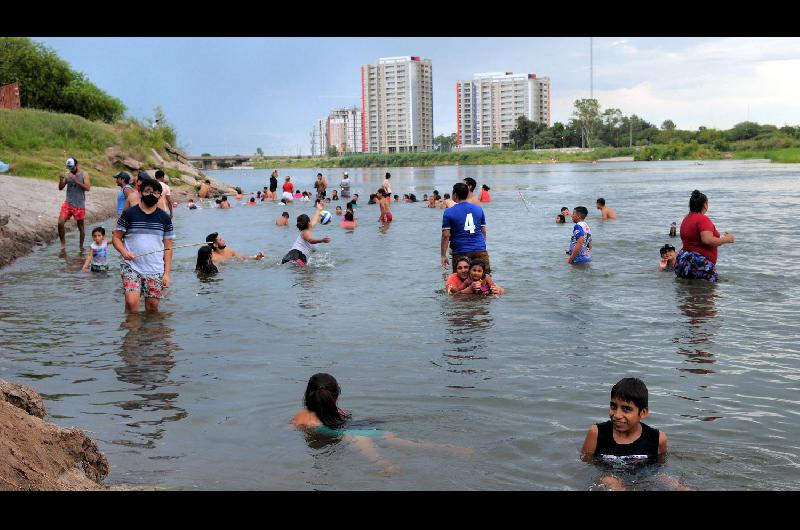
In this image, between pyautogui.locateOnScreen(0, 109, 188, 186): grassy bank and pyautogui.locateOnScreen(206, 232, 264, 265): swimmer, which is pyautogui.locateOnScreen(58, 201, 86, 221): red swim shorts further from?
pyautogui.locateOnScreen(0, 109, 188, 186): grassy bank

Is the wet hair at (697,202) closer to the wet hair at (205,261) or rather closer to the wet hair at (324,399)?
the wet hair at (324,399)

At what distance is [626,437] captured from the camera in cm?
504

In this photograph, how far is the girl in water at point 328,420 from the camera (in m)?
5.66

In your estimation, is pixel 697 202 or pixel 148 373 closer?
pixel 148 373

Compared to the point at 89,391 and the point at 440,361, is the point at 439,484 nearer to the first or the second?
the point at 440,361

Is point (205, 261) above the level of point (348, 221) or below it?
below

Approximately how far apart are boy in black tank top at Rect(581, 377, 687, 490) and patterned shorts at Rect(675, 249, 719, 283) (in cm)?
745

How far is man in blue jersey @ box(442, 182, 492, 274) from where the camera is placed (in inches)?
420

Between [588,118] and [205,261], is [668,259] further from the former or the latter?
[588,118]

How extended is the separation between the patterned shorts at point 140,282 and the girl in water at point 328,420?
4062mm

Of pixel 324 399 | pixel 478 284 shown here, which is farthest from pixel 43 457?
pixel 478 284

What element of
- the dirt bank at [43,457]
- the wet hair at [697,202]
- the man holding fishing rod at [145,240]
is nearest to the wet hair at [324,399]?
the dirt bank at [43,457]

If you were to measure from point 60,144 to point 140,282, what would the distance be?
31.2 metres
